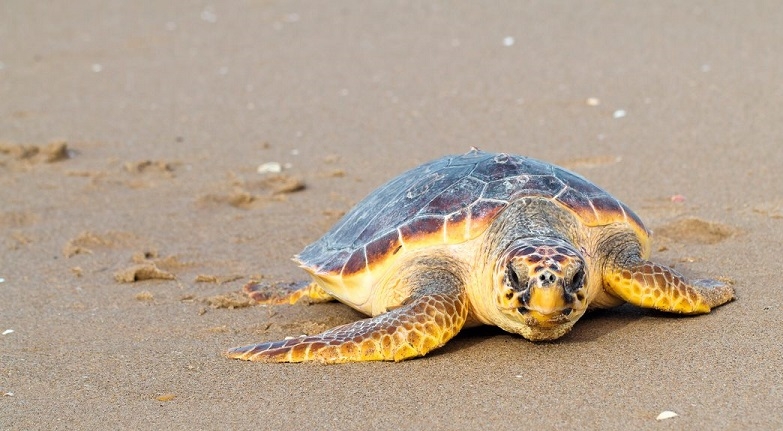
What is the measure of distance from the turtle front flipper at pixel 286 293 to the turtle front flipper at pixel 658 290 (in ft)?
4.40

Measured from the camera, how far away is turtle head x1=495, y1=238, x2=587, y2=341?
3.14 m

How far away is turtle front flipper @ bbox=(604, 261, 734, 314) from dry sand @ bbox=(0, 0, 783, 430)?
0.25 feet

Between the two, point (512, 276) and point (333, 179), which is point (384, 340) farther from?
point (333, 179)

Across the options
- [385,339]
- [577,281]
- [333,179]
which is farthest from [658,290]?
[333,179]

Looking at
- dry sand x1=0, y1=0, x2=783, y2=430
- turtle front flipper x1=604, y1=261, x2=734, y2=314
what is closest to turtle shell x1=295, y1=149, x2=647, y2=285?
turtle front flipper x1=604, y1=261, x2=734, y2=314

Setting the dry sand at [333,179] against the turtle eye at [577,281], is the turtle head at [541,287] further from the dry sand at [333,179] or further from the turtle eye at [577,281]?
the dry sand at [333,179]

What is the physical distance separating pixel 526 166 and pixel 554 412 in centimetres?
121

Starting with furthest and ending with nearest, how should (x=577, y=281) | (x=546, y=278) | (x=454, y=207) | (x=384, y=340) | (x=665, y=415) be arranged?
(x=454, y=207) < (x=384, y=340) < (x=577, y=281) < (x=546, y=278) < (x=665, y=415)

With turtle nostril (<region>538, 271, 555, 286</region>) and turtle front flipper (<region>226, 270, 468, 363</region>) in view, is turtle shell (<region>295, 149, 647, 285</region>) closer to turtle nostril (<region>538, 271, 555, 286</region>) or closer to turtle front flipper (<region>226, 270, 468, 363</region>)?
turtle front flipper (<region>226, 270, 468, 363</region>)

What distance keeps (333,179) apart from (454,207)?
261 cm

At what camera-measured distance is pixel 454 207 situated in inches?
144

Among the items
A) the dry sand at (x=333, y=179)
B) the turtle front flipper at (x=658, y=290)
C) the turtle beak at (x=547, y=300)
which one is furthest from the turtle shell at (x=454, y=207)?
the turtle beak at (x=547, y=300)

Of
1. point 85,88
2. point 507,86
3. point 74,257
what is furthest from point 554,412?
point 85,88

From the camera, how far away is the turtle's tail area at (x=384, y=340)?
333 cm
